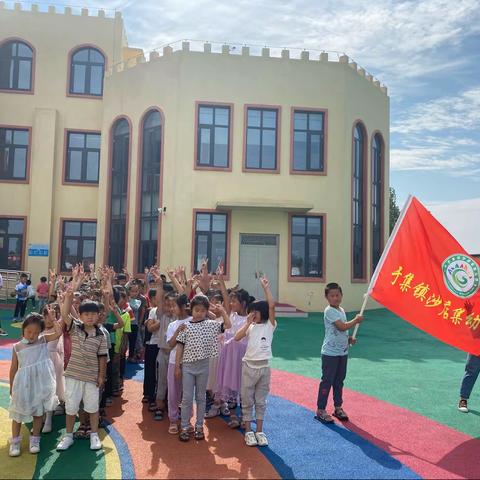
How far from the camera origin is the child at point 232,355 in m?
6.12

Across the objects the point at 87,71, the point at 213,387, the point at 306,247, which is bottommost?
the point at 213,387

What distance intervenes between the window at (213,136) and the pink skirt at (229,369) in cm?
1219

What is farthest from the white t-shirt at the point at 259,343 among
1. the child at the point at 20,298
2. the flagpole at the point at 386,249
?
the child at the point at 20,298

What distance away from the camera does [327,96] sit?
18.0 m

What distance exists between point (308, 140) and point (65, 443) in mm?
14995

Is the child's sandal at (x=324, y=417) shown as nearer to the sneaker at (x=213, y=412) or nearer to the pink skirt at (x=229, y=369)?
the pink skirt at (x=229, y=369)

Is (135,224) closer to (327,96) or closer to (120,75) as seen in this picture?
(120,75)

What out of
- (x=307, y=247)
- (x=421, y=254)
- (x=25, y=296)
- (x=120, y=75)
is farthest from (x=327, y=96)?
(x=421, y=254)

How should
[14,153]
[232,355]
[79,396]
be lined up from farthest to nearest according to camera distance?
[14,153] → [232,355] → [79,396]

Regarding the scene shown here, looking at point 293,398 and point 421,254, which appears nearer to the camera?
point 421,254

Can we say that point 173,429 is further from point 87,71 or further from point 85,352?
point 87,71

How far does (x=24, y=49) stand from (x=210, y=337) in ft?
63.0

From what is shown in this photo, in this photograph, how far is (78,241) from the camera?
1995cm

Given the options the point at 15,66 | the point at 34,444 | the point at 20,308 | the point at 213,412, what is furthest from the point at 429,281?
the point at 15,66
